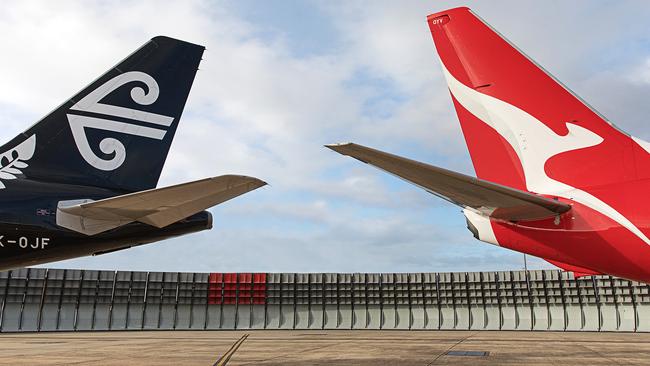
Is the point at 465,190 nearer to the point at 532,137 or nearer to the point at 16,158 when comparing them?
the point at 532,137

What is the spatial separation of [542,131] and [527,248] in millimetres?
1802

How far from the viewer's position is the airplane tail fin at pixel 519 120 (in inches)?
256

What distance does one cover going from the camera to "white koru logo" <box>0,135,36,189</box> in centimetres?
815

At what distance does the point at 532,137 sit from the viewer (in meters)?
7.13

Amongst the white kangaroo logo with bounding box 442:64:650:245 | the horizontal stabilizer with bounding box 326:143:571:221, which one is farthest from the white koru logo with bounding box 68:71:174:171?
the horizontal stabilizer with bounding box 326:143:571:221

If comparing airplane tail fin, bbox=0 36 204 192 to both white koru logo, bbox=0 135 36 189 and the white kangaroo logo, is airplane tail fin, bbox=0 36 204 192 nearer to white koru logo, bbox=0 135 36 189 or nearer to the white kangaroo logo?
white koru logo, bbox=0 135 36 189

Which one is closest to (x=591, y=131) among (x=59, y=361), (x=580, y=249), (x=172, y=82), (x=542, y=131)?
(x=542, y=131)

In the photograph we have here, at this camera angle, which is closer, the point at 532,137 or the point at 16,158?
the point at 532,137

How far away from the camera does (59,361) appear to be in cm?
1241

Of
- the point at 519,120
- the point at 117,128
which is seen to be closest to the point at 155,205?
the point at 117,128

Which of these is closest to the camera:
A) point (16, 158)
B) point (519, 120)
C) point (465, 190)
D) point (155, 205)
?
point (465, 190)

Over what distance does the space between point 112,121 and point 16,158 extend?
5.85 ft

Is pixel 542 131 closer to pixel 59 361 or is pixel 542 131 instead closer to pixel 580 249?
pixel 580 249

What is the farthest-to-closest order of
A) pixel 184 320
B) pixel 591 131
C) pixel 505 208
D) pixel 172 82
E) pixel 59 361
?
pixel 184 320 → pixel 59 361 → pixel 172 82 → pixel 591 131 → pixel 505 208
